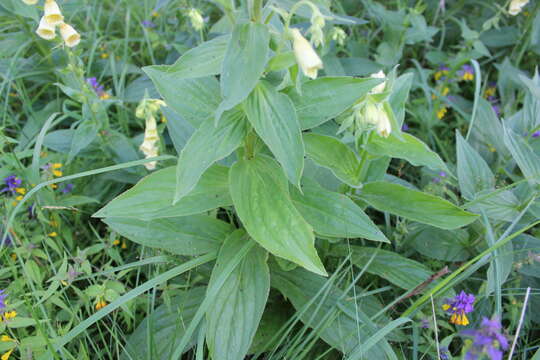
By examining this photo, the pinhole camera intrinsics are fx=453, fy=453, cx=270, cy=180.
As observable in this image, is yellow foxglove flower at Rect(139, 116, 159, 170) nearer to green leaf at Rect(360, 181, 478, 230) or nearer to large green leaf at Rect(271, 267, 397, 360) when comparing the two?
large green leaf at Rect(271, 267, 397, 360)

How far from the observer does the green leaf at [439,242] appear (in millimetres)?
2035

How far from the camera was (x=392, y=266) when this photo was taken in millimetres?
1870

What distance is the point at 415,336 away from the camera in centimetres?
165

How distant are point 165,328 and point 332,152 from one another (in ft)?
3.13

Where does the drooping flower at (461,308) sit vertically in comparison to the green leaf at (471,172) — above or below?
below

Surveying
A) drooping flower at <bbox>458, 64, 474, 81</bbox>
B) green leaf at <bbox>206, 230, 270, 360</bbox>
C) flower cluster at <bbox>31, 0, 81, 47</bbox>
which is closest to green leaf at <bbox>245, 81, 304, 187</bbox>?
green leaf at <bbox>206, 230, 270, 360</bbox>

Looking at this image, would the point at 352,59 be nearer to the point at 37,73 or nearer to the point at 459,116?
the point at 459,116

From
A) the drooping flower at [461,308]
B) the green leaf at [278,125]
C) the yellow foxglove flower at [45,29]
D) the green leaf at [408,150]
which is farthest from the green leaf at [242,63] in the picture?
the yellow foxglove flower at [45,29]

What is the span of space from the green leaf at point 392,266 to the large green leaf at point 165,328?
67cm

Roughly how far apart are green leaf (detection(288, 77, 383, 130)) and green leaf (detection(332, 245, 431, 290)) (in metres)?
0.60

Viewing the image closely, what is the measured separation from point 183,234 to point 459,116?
2.02 m

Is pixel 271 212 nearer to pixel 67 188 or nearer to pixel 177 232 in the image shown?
pixel 177 232

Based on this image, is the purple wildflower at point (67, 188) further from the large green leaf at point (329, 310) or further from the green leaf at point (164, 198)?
the large green leaf at point (329, 310)

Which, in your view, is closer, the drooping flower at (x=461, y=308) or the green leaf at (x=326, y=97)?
the green leaf at (x=326, y=97)
